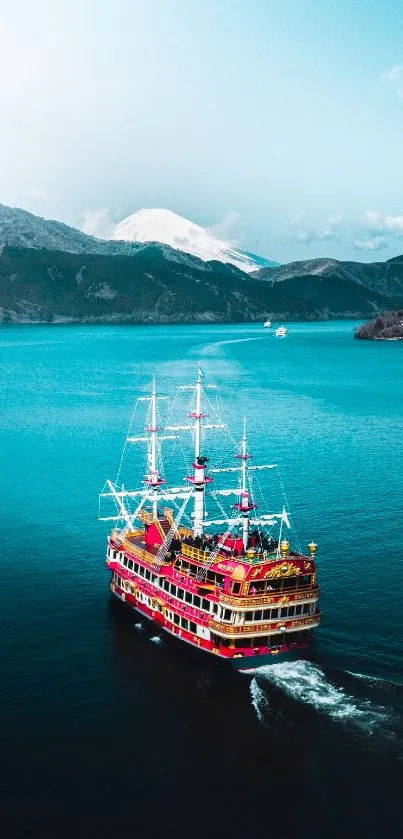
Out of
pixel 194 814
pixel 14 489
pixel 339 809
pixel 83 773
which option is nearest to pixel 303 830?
pixel 339 809

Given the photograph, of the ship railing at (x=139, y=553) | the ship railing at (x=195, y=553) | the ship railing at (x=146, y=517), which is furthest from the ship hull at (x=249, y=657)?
the ship railing at (x=146, y=517)

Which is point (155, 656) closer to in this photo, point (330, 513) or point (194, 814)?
point (194, 814)

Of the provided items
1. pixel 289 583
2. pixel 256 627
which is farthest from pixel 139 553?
pixel 289 583

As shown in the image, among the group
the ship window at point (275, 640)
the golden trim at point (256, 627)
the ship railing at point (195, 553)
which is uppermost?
the ship railing at point (195, 553)

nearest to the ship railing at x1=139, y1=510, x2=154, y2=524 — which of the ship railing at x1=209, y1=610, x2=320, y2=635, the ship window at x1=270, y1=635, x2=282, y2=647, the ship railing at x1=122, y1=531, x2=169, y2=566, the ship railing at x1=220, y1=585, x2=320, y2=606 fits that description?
the ship railing at x1=122, y1=531, x2=169, y2=566

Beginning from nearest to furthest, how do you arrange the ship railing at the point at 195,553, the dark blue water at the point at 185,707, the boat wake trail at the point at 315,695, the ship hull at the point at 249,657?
the dark blue water at the point at 185,707 → the boat wake trail at the point at 315,695 → the ship hull at the point at 249,657 → the ship railing at the point at 195,553

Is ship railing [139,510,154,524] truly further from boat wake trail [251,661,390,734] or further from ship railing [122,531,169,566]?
boat wake trail [251,661,390,734]

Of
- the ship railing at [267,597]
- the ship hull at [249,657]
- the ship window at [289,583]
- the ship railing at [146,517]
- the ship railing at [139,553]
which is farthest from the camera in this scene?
the ship railing at [146,517]

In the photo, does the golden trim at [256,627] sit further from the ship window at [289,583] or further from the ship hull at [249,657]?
the ship window at [289,583]
